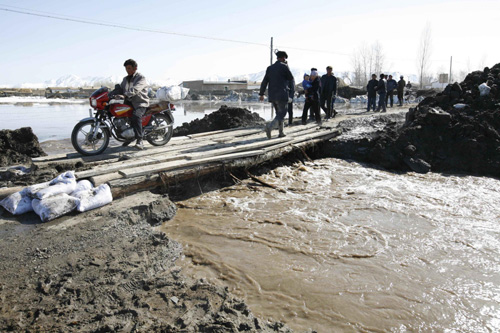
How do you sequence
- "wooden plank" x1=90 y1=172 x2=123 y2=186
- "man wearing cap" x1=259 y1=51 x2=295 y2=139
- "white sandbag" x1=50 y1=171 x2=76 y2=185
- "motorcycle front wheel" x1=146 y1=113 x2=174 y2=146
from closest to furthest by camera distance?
"white sandbag" x1=50 y1=171 x2=76 y2=185
"wooden plank" x1=90 y1=172 x2=123 y2=186
"motorcycle front wheel" x1=146 y1=113 x2=174 y2=146
"man wearing cap" x1=259 y1=51 x2=295 y2=139

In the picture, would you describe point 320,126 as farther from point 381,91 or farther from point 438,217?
point 381,91

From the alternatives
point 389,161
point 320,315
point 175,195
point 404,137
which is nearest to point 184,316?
point 320,315

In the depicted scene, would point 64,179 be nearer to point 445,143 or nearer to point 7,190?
point 7,190

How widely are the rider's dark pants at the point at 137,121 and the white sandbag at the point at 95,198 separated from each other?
200 cm

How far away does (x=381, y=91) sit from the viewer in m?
16.5

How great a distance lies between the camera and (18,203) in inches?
177

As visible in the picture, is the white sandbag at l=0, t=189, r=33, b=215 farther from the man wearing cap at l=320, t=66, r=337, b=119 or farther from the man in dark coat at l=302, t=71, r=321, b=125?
the man wearing cap at l=320, t=66, r=337, b=119

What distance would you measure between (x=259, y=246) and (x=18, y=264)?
279cm

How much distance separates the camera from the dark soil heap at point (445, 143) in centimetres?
909

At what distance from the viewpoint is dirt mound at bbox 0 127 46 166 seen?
8698mm

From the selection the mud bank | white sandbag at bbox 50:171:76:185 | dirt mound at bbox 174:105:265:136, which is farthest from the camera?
dirt mound at bbox 174:105:265:136

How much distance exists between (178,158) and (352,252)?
11.5ft

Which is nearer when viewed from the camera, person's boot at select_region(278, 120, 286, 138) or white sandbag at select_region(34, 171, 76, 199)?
white sandbag at select_region(34, 171, 76, 199)

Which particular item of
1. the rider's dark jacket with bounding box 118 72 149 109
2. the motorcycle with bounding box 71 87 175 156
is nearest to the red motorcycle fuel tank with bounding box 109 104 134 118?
the motorcycle with bounding box 71 87 175 156
